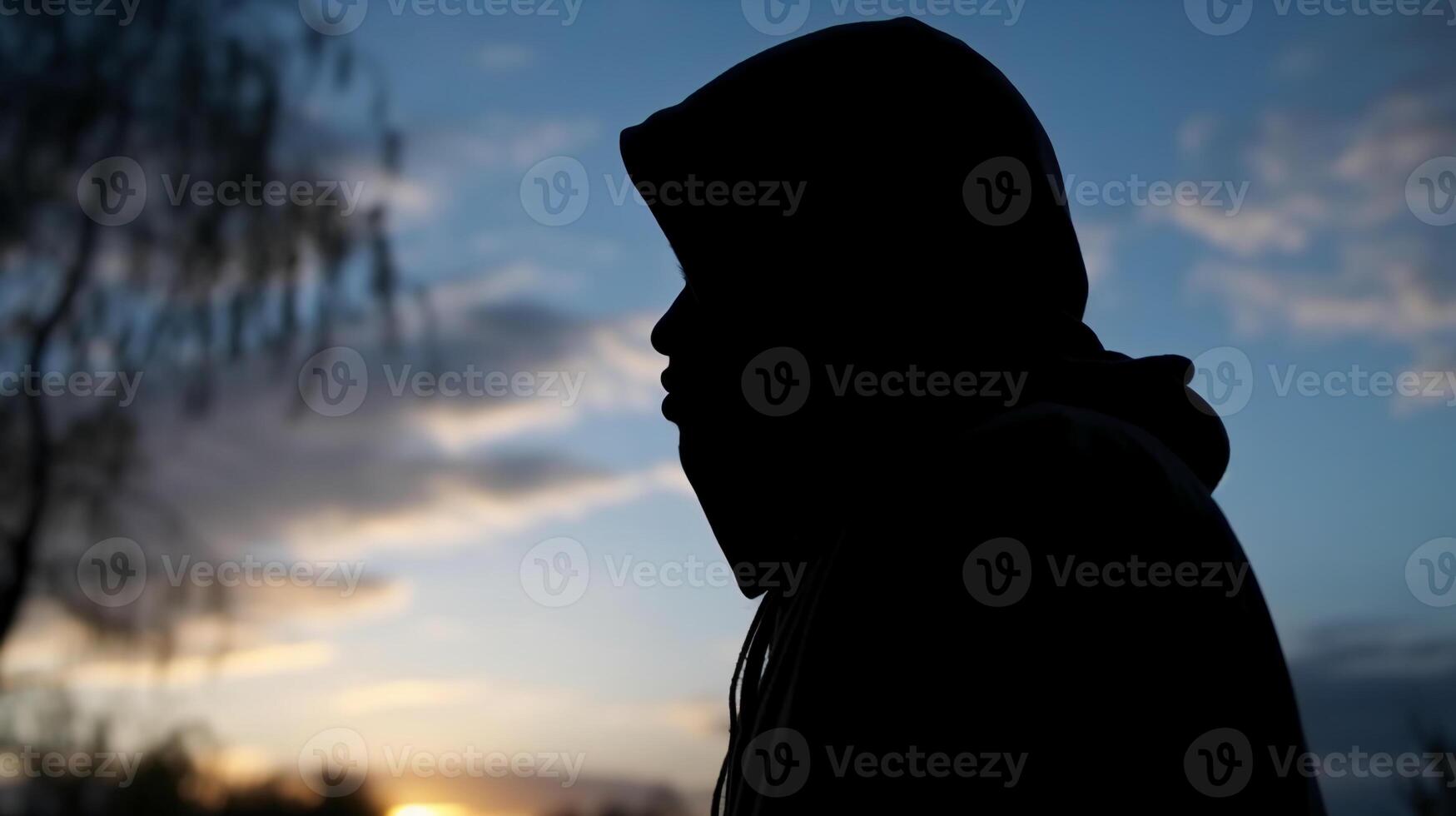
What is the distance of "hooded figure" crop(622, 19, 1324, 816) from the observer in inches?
42.6

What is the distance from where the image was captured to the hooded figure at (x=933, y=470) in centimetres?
108

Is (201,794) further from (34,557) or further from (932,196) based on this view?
(932,196)

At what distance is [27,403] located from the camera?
5867 mm

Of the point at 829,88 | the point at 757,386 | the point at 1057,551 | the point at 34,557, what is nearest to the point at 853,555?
the point at 1057,551

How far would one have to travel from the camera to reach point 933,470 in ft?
4.34

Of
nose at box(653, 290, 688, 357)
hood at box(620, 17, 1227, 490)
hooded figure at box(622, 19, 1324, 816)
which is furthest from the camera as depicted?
nose at box(653, 290, 688, 357)

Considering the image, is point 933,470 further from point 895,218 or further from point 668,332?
point 668,332

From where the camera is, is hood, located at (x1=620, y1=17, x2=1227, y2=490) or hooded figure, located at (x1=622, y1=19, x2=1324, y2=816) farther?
hood, located at (x1=620, y1=17, x2=1227, y2=490)

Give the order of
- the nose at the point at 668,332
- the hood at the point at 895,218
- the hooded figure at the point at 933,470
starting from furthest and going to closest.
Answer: the nose at the point at 668,332 → the hood at the point at 895,218 → the hooded figure at the point at 933,470

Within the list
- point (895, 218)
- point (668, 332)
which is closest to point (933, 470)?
point (895, 218)

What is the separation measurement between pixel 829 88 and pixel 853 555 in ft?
3.51

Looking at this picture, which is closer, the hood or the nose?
the hood

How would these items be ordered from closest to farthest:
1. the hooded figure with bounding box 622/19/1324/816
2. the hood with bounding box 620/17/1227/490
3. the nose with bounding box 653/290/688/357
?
the hooded figure with bounding box 622/19/1324/816
the hood with bounding box 620/17/1227/490
the nose with bounding box 653/290/688/357

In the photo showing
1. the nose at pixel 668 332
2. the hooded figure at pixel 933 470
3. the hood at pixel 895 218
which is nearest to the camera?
the hooded figure at pixel 933 470
